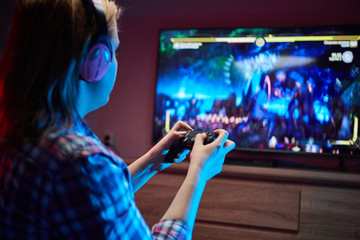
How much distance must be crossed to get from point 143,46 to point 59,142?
2569 mm

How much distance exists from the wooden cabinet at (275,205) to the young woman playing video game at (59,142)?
154cm

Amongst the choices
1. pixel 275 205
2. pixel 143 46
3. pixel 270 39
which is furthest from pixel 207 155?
pixel 143 46

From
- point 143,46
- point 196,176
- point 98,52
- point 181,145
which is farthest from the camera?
point 143,46

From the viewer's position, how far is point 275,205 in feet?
7.04

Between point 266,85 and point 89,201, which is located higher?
point 266,85

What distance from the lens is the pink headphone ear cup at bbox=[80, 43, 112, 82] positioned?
0.68 meters

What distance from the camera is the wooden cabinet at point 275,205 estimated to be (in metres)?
2.04

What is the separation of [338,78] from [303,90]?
23cm

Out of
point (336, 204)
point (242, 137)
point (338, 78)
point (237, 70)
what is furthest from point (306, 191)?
point (237, 70)

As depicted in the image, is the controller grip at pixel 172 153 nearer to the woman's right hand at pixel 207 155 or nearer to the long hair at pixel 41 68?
the woman's right hand at pixel 207 155

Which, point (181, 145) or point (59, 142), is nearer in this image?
point (59, 142)

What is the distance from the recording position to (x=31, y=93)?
614 millimetres

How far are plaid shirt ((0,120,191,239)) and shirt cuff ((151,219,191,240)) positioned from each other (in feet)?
0.36

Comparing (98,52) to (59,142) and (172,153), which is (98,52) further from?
(172,153)
